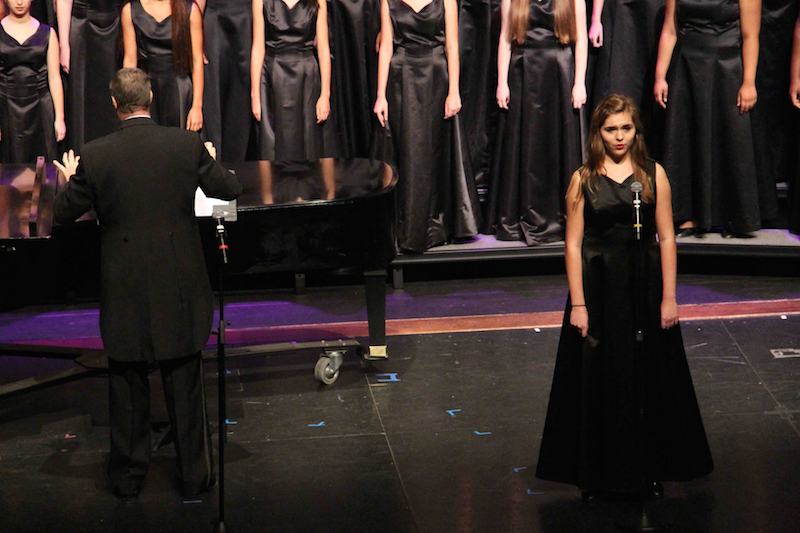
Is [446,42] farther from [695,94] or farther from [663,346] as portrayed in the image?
[663,346]

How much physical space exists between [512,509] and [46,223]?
1762mm

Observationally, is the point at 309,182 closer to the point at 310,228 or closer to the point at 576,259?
the point at 310,228

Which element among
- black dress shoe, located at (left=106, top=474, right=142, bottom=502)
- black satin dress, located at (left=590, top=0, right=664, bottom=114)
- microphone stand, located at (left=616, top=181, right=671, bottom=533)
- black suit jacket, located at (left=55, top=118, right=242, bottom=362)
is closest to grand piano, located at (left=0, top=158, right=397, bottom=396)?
black suit jacket, located at (left=55, top=118, right=242, bottom=362)

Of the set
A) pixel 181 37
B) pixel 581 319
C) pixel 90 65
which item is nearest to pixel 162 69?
pixel 181 37

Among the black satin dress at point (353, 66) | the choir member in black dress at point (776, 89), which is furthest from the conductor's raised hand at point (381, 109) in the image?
the choir member in black dress at point (776, 89)

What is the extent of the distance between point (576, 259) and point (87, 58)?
12.4 feet

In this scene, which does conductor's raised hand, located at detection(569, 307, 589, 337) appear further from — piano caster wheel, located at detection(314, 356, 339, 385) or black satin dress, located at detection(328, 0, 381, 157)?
black satin dress, located at detection(328, 0, 381, 157)

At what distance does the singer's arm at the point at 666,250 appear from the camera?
3.14 metres

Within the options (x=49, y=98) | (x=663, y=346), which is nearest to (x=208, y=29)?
(x=49, y=98)

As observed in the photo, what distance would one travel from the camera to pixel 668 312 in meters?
3.14

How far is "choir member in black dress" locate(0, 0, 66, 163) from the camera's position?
573 centimetres

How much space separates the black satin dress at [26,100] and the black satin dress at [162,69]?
51cm

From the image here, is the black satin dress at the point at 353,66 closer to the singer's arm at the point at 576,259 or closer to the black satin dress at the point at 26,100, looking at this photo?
the black satin dress at the point at 26,100

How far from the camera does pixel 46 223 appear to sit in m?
3.50
